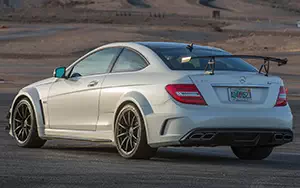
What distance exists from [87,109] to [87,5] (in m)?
138

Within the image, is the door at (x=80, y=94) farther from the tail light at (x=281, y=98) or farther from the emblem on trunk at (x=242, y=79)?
the tail light at (x=281, y=98)

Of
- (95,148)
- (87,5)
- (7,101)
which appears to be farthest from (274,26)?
(95,148)

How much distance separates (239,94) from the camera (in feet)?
36.6

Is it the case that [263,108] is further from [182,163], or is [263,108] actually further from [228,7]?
[228,7]

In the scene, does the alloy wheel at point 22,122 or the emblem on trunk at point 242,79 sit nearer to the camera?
the emblem on trunk at point 242,79

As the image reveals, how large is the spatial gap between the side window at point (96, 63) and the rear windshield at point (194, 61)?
65 centimetres

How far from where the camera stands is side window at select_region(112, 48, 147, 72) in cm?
1184

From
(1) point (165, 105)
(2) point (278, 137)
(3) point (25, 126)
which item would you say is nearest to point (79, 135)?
(3) point (25, 126)

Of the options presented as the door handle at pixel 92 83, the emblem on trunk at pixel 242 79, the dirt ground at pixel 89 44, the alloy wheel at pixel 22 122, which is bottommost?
the dirt ground at pixel 89 44

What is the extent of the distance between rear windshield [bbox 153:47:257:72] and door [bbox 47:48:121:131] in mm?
709

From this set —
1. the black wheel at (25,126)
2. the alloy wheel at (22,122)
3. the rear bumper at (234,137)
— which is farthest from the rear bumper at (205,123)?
the alloy wheel at (22,122)

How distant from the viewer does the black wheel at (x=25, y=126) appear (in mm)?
12852

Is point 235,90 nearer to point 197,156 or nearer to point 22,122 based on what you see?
point 197,156

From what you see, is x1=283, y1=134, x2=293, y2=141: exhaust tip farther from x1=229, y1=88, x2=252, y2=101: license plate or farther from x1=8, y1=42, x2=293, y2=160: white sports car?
x1=229, y1=88, x2=252, y2=101: license plate
